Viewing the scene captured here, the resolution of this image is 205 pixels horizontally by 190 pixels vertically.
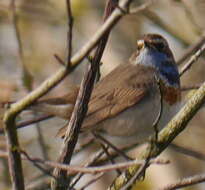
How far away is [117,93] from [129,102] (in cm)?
22

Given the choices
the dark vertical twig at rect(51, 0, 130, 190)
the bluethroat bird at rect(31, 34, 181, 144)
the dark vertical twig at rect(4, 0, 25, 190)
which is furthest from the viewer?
the bluethroat bird at rect(31, 34, 181, 144)

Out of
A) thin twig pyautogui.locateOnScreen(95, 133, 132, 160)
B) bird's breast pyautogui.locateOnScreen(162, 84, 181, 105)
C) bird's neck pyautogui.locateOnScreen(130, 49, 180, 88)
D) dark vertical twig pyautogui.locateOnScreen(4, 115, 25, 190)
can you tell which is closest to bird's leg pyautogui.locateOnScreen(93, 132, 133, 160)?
thin twig pyautogui.locateOnScreen(95, 133, 132, 160)

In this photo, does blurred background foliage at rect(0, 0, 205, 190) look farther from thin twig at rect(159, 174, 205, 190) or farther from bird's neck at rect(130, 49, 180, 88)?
thin twig at rect(159, 174, 205, 190)

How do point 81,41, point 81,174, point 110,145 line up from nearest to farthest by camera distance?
point 81,174 → point 110,145 → point 81,41

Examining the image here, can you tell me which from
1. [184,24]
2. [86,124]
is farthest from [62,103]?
[184,24]

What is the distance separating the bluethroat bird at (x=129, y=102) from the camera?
5.98 meters

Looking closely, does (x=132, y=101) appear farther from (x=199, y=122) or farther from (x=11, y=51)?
(x=11, y=51)

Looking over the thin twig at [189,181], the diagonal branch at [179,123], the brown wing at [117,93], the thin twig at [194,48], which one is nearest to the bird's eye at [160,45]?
the brown wing at [117,93]

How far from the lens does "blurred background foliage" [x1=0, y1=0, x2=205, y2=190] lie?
27.4 feet

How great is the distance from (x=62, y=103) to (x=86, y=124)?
0.31 metres

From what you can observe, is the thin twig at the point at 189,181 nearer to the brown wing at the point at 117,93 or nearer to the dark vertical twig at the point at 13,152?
the dark vertical twig at the point at 13,152

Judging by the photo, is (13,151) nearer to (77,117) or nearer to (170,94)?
(77,117)

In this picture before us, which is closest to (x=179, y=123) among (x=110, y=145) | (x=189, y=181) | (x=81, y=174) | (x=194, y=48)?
(x=189, y=181)

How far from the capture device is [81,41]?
10781 millimetres
